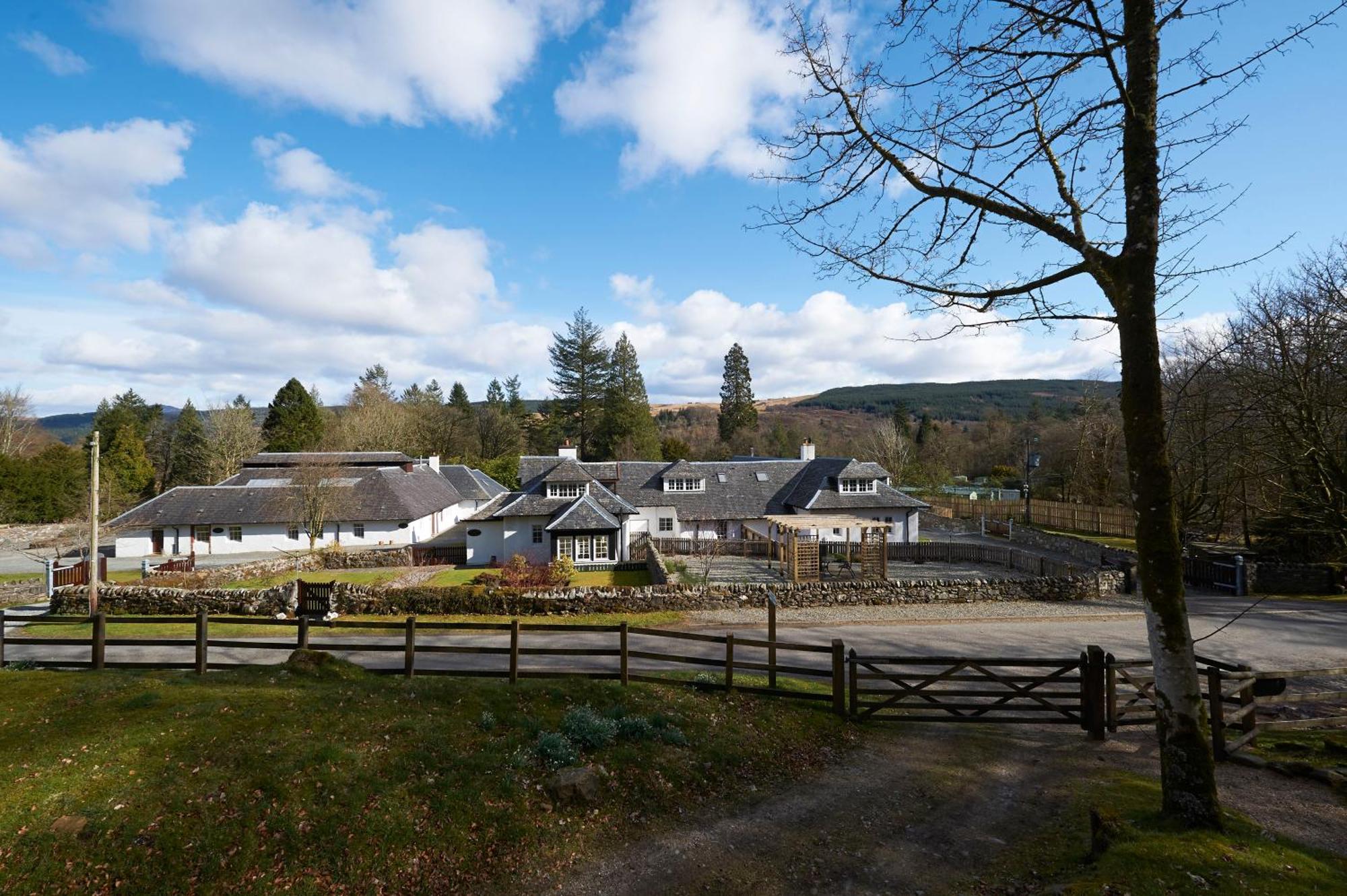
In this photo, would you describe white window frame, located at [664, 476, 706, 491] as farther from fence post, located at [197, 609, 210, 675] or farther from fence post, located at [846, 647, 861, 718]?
fence post, located at [197, 609, 210, 675]

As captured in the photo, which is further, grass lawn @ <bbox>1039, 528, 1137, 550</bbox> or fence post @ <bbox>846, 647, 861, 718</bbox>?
grass lawn @ <bbox>1039, 528, 1137, 550</bbox>

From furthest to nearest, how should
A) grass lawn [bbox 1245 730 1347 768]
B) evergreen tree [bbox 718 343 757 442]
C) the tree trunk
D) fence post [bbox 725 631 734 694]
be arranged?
evergreen tree [bbox 718 343 757 442], fence post [bbox 725 631 734 694], grass lawn [bbox 1245 730 1347 768], the tree trunk

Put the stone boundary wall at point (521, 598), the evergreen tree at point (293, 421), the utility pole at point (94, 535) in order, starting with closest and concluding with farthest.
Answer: the utility pole at point (94, 535) < the stone boundary wall at point (521, 598) < the evergreen tree at point (293, 421)

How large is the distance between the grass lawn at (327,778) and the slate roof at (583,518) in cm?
2140

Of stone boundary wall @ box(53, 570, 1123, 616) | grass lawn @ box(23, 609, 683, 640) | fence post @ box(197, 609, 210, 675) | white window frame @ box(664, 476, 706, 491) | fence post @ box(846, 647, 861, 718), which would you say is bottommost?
grass lawn @ box(23, 609, 683, 640)

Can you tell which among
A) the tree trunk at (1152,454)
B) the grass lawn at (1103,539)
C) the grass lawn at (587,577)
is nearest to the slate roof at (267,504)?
the grass lawn at (587,577)

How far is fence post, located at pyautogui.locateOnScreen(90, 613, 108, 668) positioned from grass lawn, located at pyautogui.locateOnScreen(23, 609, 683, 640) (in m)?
6.62

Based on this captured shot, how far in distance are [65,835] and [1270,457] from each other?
18.1 meters

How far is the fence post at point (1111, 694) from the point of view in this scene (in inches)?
409

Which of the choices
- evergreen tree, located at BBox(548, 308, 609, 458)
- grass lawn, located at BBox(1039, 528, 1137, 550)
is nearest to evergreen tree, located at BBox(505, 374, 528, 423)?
evergreen tree, located at BBox(548, 308, 609, 458)

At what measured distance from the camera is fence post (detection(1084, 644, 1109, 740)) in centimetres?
1038

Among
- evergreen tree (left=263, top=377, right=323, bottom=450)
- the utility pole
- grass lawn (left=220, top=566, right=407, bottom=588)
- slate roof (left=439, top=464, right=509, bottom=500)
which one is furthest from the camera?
evergreen tree (left=263, top=377, right=323, bottom=450)

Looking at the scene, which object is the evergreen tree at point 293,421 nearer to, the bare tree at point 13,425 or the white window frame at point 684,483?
the bare tree at point 13,425

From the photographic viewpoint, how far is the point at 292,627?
20.6 m
